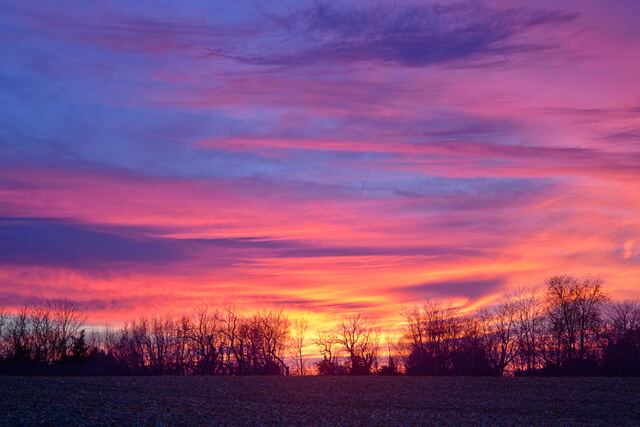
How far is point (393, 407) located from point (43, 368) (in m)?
51.6

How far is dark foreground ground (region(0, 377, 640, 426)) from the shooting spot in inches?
1432

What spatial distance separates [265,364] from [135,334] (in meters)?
26.0

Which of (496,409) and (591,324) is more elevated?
(591,324)

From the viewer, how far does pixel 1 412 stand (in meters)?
32.5

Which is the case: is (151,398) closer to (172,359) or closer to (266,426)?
(266,426)

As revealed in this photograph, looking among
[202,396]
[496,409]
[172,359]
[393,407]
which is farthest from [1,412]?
[172,359]

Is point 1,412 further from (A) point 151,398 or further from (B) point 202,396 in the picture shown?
(B) point 202,396

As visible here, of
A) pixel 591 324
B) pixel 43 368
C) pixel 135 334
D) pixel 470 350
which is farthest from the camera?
pixel 135 334

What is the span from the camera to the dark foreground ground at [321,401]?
36375mm

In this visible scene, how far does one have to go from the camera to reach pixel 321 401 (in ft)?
165

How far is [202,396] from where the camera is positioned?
5084 cm

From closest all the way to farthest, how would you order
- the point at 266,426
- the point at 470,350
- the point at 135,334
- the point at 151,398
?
the point at 266,426, the point at 151,398, the point at 470,350, the point at 135,334

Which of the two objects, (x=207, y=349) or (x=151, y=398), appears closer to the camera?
(x=151, y=398)

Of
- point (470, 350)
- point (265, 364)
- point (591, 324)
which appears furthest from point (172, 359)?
point (591, 324)
